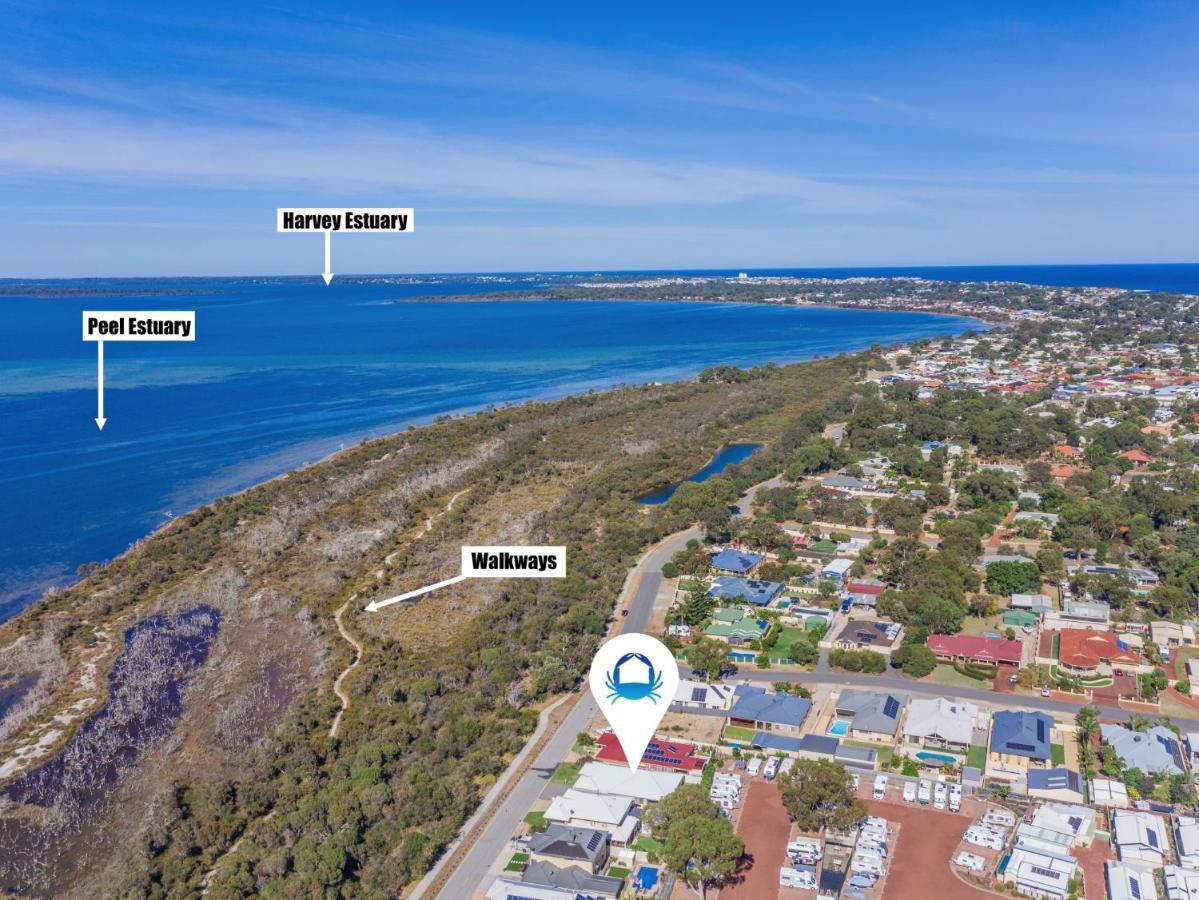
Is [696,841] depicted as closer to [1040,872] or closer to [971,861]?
[971,861]

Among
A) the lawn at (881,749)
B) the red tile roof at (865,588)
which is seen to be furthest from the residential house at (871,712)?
the red tile roof at (865,588)

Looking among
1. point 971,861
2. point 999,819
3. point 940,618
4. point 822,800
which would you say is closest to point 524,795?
point 822,800

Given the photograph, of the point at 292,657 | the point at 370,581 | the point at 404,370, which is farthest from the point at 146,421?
the point at 292,657

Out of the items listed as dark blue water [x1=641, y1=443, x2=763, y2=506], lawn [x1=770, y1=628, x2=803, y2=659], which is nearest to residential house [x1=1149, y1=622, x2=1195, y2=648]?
lawn [x1=770, y1=628, x2=803, y2=659]

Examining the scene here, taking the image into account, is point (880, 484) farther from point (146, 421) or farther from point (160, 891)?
point (146, 421)

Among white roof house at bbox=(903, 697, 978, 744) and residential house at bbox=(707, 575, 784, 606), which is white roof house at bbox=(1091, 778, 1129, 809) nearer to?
white roof house at bbox=(903, 697, 978, 744)

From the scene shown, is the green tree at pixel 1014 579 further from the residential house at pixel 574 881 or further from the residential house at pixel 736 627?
the residential house at pixel 574 881
